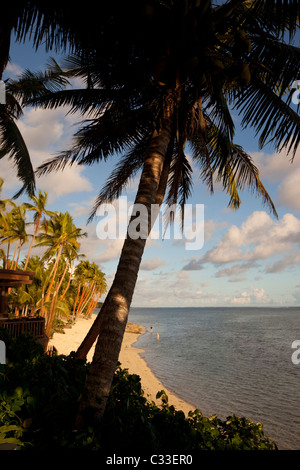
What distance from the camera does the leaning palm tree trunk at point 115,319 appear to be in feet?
11.9

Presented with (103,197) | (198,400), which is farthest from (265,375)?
(103,197)

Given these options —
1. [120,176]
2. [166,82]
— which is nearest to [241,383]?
[120,176]

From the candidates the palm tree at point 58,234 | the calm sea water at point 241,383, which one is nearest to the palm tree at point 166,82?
the calm sea water at point 241,383

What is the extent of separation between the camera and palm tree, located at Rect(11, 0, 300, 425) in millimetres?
3992

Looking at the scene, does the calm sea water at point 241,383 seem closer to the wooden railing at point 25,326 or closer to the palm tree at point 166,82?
the wooden railing at point 25,326

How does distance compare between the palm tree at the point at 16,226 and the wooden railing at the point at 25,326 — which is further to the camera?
the palm tree at the point at 16,226

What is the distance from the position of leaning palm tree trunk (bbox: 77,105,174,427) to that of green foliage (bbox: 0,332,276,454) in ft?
0.83

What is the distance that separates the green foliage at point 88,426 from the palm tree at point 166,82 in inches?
11.8

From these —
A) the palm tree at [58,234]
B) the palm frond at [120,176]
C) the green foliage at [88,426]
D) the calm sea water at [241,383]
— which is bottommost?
the calm sea water at [241,383]

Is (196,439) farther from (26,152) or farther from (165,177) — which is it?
(26,152)

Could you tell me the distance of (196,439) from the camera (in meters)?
3.71

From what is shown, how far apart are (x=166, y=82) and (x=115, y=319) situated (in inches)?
153

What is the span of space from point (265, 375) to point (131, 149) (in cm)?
2354

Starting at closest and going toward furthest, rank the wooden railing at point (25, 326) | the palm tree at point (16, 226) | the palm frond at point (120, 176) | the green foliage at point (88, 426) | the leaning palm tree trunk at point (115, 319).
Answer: the green foliage at point (88, 426), the leaning palm tree trunk at point (115, 319), the palm frond at point (120, 176), the wooden railing at point (25, 326), the palm tree at point (16, 226)
